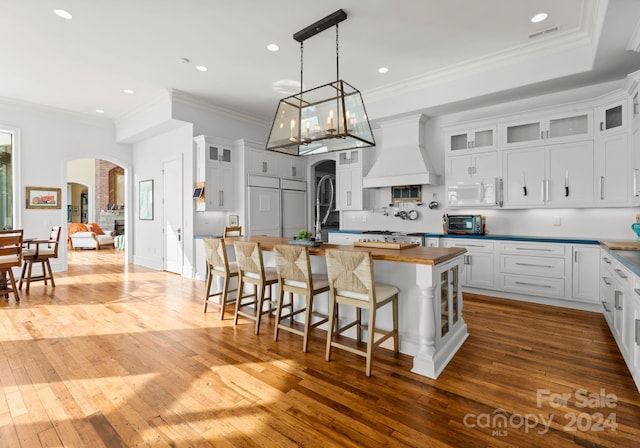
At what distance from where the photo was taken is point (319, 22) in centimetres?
370

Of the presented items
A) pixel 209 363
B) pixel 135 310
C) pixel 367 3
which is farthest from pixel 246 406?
pixel 367 3

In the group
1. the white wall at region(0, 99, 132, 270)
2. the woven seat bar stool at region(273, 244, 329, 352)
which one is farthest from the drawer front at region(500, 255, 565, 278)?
the white wall at region(0, 99, 132, 270)

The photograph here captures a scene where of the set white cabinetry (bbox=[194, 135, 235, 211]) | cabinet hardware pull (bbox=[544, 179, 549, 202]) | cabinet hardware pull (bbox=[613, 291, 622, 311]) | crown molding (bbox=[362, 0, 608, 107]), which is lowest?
cabinet hardware pull (bbox=[613, 291, 622, 311])

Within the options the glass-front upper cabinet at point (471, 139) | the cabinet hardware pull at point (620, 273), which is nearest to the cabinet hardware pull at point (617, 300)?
the cabinet hardware pull at point (620, 273)

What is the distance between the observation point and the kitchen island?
251 centimetres

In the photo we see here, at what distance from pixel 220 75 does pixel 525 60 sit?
14.2ft

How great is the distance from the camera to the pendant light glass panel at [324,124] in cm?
311

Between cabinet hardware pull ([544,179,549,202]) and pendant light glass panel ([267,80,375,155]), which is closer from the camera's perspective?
pendant light glass panel ([267,80,375,155])

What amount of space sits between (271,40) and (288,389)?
3.92m

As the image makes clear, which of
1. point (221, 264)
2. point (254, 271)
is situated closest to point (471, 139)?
point (254, 271)

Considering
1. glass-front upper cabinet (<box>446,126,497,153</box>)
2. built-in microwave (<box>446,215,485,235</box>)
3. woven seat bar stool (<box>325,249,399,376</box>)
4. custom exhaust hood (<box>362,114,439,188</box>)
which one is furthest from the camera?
custom exhaust hood (<box>362,114,439,188</box>)

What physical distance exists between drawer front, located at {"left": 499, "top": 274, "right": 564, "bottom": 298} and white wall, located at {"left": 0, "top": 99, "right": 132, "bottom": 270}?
27.4 ft

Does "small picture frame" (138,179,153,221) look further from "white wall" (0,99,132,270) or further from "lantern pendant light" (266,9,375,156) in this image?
"lantern pendant light" (266,9,375,156)

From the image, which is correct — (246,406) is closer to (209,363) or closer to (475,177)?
(209,363)
